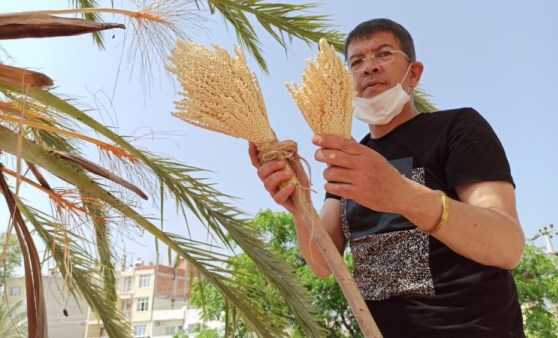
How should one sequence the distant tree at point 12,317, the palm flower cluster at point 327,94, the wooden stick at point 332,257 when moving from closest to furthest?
the wooden stick at point 332,257
the palm flower cluster at point 327,94
the distant tree at point 12,317

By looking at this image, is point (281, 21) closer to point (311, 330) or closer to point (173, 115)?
point (311, 330)

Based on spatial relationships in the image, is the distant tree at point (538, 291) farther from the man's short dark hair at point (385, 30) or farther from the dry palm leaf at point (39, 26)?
the dry palm leaf at point (39, 26)

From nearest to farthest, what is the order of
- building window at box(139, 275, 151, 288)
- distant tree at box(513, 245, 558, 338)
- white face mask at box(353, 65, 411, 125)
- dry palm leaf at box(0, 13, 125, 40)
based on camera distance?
white face mask at box(353, 65, 411, 125) → dry palm leaf at box(0, 13, 125, 40) → distant tree at box(513, 245, 558, 338) → building window at box(139, 275, 151, 288)

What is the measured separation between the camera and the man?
93cm

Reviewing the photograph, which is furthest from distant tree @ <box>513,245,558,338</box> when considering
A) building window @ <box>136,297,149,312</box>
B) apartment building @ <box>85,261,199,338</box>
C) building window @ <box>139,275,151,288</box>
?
building window @ <box>139,275,151,288</box>

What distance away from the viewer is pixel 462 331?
109cm

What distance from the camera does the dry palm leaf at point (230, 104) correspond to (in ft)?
3.06

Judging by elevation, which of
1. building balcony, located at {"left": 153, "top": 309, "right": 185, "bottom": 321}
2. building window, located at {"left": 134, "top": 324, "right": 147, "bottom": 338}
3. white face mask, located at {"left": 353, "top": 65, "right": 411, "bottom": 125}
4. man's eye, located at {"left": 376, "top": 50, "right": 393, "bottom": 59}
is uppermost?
man's eye, located at {"left": 376, "top": 50, "right": 393, "bottom": 59}

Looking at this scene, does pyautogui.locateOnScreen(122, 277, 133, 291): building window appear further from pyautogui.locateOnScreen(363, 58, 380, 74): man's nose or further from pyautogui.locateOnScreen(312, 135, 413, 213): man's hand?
pyautogui.locateOnScreen(312, 135, 413, 213): man's hand

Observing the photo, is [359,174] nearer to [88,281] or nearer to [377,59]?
[377,59]

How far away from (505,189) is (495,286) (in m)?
0.22

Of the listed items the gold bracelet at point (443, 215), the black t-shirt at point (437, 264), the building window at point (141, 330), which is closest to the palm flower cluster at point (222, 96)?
the gold bracelet at point (443, 215)

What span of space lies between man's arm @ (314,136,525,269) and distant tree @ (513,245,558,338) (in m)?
10.4

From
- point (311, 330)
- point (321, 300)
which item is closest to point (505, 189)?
point (311, 330)
